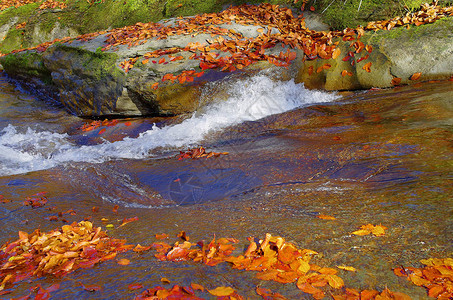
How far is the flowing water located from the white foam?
0.02m

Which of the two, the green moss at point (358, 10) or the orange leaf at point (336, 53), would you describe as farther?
the green moss at point (358, 10)

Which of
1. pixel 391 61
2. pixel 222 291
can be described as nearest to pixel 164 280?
pixel 222 291

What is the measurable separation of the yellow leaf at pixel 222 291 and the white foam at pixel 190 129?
3514 millimetres

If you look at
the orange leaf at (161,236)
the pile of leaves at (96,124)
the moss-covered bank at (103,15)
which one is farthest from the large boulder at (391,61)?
the orange leaf at (161,236)

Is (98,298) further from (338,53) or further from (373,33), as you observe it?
(373,33)

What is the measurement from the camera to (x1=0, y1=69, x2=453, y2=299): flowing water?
196 centimetres

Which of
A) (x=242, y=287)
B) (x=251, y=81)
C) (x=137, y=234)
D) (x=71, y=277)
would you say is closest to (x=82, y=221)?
(x=137, y=234)

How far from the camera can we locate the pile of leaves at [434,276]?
1616 millimetres

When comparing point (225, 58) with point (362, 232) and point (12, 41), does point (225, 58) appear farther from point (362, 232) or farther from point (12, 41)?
point (12, 41)

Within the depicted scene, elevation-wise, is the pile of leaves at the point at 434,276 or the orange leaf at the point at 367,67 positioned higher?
the orange leaf at the point at 367,67

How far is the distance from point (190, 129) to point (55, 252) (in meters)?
3.59

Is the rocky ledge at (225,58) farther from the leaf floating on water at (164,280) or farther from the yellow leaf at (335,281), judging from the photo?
the yellow leaf at (335,281)

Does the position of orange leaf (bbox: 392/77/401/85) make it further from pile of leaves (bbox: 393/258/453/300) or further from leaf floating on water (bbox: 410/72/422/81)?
pile of leaves (bbox: 393/258/453/300)

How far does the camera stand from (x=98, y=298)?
1.76 m
